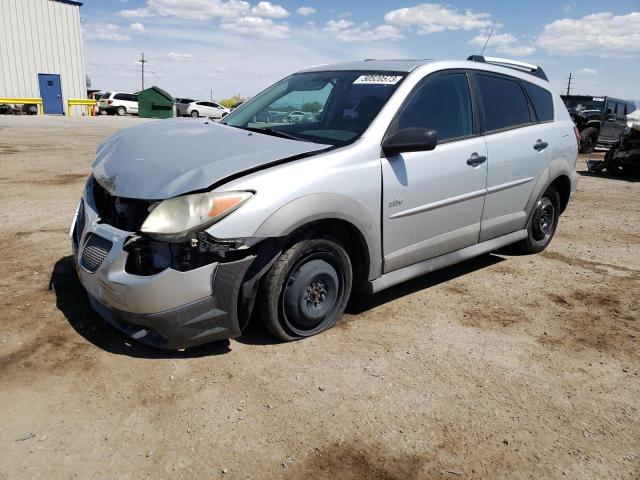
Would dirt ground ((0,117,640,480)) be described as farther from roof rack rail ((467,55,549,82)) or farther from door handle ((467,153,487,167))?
roof rack rail ((467,55,549,82))

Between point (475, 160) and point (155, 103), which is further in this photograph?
point (155, 103)

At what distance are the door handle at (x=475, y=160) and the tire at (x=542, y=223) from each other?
1.17m

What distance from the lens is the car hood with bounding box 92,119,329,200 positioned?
9.02 ft

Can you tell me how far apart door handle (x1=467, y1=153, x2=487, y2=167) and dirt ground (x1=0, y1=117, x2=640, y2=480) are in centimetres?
105

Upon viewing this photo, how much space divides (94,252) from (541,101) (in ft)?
13.2

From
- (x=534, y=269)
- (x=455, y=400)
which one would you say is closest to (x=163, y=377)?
(x=455, y=400)

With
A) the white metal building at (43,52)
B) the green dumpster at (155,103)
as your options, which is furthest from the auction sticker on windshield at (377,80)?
the white metal building at (43,52)

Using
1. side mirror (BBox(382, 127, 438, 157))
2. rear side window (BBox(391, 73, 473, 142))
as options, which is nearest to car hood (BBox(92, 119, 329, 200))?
side mirror (BBox(382, 127, 438, 157))

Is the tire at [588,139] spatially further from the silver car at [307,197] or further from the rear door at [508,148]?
the silver car at [307,197]

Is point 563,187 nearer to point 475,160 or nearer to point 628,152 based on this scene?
point 475,160

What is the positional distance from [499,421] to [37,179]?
26.7ft

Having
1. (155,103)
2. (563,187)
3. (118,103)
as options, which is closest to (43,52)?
(118,103)

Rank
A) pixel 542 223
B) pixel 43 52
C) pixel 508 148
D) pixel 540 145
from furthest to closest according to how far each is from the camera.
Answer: pixel 43 52 < pixel 542 223 < pixel 540 145 < pixel 508 148

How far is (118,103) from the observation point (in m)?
37.2
